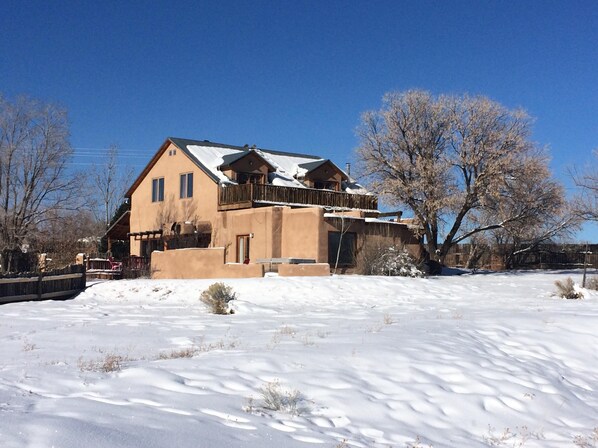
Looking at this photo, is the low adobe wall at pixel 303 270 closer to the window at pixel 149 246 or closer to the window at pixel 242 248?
the window at pixel 242 248

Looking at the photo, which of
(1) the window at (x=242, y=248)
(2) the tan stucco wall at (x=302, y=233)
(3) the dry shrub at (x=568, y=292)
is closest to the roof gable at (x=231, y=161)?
(1) the window at (x=242, y=248)

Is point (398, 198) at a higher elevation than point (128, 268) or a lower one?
higher

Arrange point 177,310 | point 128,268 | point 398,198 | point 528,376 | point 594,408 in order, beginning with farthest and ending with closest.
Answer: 1. point 398,198
2. point 128,268
3. point 177,310
4. point 528,376
5. point 594,408

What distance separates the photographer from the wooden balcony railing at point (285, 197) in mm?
32594

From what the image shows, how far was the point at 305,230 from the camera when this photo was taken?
2920 centimetres

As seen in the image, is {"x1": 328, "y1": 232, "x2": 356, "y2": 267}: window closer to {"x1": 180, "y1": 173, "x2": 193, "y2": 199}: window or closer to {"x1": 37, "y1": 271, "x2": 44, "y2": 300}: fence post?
{"x1": 180, "y1": 173, "x2": 193, "y2": 199}: window

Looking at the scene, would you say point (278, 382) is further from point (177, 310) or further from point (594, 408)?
point (177, 310)

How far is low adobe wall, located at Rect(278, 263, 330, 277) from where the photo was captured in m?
25.1

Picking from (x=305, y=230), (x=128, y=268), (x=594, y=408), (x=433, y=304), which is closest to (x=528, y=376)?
(x=594, y=408)

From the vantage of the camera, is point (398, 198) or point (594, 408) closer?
point (594, 408)

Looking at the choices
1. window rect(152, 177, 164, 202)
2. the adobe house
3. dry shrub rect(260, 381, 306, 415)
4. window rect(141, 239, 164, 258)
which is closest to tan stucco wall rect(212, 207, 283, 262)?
the adobe house

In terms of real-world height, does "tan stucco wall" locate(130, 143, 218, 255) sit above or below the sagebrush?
above

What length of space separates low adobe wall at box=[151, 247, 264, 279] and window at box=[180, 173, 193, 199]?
6.76m

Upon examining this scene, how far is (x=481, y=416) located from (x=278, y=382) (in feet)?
8.11
